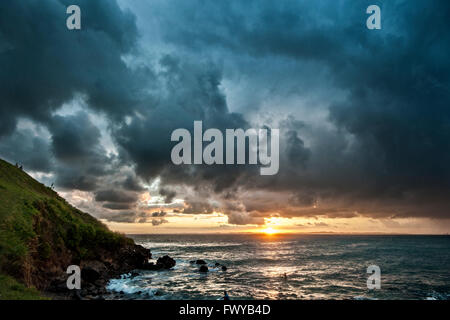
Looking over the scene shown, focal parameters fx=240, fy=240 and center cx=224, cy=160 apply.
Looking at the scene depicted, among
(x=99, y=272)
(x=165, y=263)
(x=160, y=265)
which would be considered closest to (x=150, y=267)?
(x=160, y=265)

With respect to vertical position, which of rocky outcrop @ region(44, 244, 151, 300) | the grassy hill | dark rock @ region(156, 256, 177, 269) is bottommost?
dark rock @ region(156, 256, 177, 269)

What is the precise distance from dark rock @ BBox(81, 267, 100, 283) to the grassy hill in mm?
2658

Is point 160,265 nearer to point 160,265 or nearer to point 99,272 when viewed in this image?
point 160,265

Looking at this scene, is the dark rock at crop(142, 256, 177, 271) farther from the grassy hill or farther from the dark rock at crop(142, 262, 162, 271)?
the grassy hill

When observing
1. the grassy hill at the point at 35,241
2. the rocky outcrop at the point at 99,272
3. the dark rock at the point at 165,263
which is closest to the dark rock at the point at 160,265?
the dark rock at the point at 165,263

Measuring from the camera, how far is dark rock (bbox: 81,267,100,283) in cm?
3500

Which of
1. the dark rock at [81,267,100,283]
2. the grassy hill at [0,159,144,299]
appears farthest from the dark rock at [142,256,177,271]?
the dark rock at [81,267,100,283]

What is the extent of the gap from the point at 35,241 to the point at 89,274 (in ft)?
34.3

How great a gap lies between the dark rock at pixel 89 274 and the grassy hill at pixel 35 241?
266 centimetres
